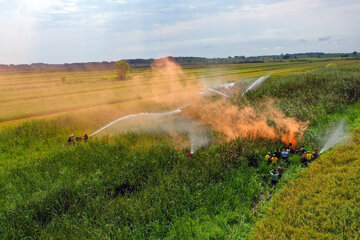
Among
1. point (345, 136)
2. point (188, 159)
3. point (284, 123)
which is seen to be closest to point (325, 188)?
point (188, 159)

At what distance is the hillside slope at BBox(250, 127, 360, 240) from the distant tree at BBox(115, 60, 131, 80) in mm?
35788

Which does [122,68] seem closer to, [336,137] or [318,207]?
[336,137]

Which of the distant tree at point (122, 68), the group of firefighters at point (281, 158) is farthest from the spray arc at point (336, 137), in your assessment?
the distant tree at point (122, 68)

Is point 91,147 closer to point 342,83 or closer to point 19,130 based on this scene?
point 19,130

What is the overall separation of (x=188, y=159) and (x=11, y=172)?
8.94 m

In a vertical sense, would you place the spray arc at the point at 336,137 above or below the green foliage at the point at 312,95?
below

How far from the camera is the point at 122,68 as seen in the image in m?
42.7

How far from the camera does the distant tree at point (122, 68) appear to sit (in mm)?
39344

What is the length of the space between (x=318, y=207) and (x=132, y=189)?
23.7 ft

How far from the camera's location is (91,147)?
13.7 m

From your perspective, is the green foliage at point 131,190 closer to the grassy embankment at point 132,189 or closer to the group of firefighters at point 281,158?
the grassy embankment at point 132,189

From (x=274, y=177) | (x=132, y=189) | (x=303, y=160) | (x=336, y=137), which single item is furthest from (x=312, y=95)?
(x=132, y=189)

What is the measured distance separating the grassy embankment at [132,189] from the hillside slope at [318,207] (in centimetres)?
84

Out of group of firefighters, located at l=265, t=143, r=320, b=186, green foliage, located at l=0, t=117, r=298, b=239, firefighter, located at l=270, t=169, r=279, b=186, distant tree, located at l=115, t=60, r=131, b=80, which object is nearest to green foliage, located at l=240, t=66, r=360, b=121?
group of firefighters, located at l=265, t=143, r=320, b=186
